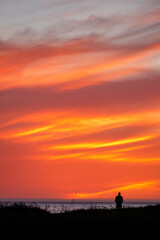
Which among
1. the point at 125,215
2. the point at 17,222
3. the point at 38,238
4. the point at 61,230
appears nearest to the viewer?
the point at 38,238

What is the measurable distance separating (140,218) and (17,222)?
8.46m

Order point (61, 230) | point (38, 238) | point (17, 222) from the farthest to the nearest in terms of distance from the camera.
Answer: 1. point (17, 222)
2. point (61, 230)
3. point (38, 238)

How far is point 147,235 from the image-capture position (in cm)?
2986

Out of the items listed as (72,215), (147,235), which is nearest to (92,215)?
(72,215)

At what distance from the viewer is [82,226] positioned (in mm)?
31375

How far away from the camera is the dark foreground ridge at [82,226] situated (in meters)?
29.4

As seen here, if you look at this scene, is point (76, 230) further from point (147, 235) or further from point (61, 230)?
point (147, 235)

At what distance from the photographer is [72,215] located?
118 feet

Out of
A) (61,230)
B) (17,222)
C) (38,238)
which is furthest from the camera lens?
(17,222)

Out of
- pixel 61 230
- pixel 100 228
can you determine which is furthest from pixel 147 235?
pixel 61 230

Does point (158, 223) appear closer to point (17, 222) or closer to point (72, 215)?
point (72, 215)

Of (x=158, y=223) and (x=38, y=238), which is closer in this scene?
Result: (x=38, y=238)

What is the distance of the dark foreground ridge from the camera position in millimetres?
29359

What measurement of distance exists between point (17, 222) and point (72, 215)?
479 cm
